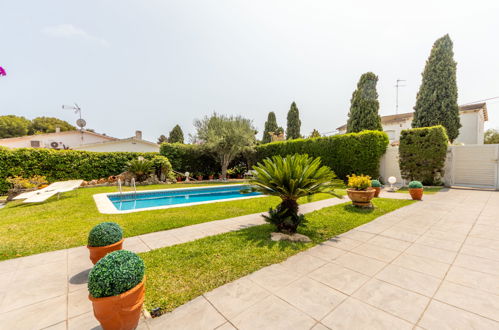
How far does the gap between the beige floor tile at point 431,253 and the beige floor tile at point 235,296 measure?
2756 mm

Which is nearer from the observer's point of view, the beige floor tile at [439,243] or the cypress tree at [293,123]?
the beige floor tile at [439,243]

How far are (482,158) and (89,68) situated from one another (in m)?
21.4

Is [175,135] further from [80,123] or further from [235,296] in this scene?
[235,296]

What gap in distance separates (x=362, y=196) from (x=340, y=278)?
4247mm

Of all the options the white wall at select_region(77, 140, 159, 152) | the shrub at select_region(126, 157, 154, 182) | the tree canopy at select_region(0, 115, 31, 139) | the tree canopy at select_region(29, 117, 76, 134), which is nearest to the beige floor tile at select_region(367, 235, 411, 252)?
the shrub at select_region(126, 157, 154, 182)

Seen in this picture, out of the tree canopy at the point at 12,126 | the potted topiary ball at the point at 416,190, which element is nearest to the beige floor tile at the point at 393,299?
the potted topiary ball at the point at 416,190

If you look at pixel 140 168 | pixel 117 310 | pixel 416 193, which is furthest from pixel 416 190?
pixel 140 168

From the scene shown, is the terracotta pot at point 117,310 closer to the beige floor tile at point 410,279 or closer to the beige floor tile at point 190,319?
the beige floor tile at point 190,319

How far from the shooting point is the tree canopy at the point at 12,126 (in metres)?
31.8

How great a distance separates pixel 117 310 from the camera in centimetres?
161

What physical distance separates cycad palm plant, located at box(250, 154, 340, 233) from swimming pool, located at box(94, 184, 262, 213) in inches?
164

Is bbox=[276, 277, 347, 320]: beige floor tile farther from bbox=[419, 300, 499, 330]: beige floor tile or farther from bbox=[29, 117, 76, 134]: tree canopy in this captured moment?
bbox=[29, 117, 76, 134]: tree canopy

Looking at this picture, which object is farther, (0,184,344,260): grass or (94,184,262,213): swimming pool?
(94,184,262,213): swimming pool

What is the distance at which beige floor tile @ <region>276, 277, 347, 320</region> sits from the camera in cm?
199
